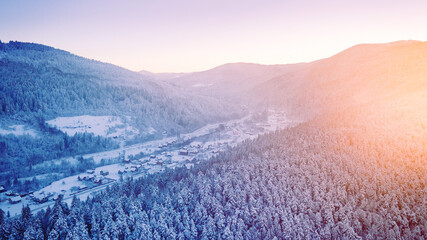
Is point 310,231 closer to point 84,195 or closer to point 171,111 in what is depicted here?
point 84,195

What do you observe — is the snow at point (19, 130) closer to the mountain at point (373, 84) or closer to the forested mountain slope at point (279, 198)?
the forested mountain slope at point (279, 198)

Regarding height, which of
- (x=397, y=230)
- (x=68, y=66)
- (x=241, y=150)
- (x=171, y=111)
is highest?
(x=68, y=66)

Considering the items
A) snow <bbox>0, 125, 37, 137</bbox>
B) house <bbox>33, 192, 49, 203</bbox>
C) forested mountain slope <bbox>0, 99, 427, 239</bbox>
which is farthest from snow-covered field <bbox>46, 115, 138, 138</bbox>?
forested mountain slope <bbox>0, 99, 427, 239</bbox>

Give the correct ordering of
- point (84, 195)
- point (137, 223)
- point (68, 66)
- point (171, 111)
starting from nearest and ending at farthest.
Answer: point (137, 223)
point (84, 195)
point (171, 111)
point (68, 66)

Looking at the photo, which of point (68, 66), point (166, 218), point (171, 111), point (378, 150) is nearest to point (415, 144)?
point (378, 150)

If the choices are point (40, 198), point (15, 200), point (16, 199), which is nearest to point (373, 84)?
point (40, 198)
